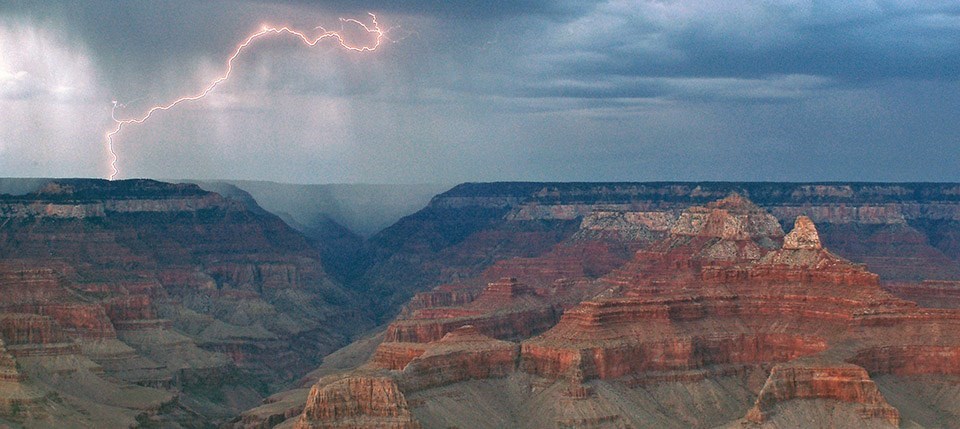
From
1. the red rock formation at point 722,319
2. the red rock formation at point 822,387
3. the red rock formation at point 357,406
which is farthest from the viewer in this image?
the red rock formation at point 722,319

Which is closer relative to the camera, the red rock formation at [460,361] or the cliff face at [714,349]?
the cliff face at [714,349]

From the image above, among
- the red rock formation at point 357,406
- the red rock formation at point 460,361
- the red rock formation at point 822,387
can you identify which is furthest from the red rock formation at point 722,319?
the red rock formation at point 357,406

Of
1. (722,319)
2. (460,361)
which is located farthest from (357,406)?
(722,319)

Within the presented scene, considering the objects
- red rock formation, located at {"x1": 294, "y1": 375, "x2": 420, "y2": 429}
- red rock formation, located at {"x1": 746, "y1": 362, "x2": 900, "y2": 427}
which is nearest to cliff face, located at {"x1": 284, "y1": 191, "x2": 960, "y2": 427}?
red rock formation, located at {"x1": 746, "y1": 362, "x2": 900, "y2": 427}

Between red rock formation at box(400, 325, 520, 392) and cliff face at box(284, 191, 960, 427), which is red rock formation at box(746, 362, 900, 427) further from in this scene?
red rock formation at box(400, 325, 520, 392)

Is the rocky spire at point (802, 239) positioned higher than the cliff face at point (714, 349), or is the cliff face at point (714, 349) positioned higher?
the rocky spire at point (802, 239)

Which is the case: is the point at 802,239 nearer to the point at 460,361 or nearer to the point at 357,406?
the point at 460,361

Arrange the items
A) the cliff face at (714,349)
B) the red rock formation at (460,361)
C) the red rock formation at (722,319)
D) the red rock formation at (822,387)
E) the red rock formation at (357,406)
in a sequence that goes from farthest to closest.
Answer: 1. the red rock formation at (722,319)
2. the red rock formation at (460,361)
3. the cliff face at (714,349)
4. the red rock formation at (822,387)
5. the red rock formation at (357,406)

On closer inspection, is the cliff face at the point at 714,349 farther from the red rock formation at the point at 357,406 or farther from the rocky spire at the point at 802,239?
the red rock formation at the point at 357,406

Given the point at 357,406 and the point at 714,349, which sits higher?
the point at 357,406
